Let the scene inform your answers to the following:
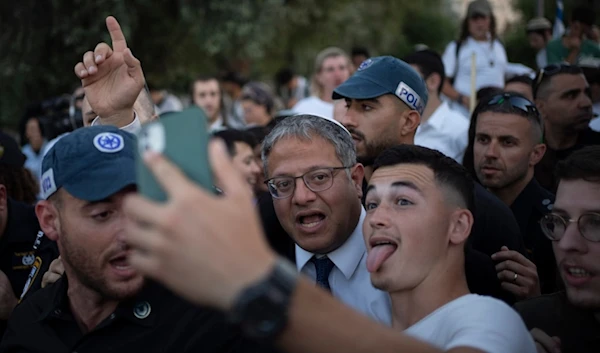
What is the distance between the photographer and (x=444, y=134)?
22.0 feet

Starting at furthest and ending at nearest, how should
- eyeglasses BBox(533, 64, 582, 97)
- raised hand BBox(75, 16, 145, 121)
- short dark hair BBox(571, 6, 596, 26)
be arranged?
short dark hair BBox(571, 6, 596, 26) < eyeglasses BBox(533, 64, 582, 97) < raised hand BBox(75, 16, 145, 121)

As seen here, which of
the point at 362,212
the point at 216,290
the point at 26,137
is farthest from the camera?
the point at 26,137

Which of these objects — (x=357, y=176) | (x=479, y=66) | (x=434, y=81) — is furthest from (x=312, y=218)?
(x=479, y=66)

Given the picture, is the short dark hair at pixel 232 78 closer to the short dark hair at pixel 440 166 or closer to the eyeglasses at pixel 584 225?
the short dark hair at pixel 440 166

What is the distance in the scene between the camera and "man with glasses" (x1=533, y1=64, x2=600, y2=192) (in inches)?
253

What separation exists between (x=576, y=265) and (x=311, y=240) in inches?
49.7

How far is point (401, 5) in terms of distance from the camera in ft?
73.2

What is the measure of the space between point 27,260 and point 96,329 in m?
1.76

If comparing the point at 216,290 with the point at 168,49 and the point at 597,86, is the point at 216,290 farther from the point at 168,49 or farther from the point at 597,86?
the point at 168,49

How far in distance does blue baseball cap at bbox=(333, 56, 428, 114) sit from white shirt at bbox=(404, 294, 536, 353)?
230 centimetres

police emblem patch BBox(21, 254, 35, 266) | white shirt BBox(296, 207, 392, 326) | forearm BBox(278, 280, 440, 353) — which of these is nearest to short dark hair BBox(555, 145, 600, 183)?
white shirt BBox(296, 207, 392, 326)

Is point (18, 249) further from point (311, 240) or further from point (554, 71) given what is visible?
point (554, 71)

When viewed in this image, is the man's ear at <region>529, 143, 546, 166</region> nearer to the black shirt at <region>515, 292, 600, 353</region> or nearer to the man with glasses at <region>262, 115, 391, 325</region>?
the man with glasses at <region>262, 115, 391, 325</region>

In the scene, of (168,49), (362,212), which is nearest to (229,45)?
(168,49)
